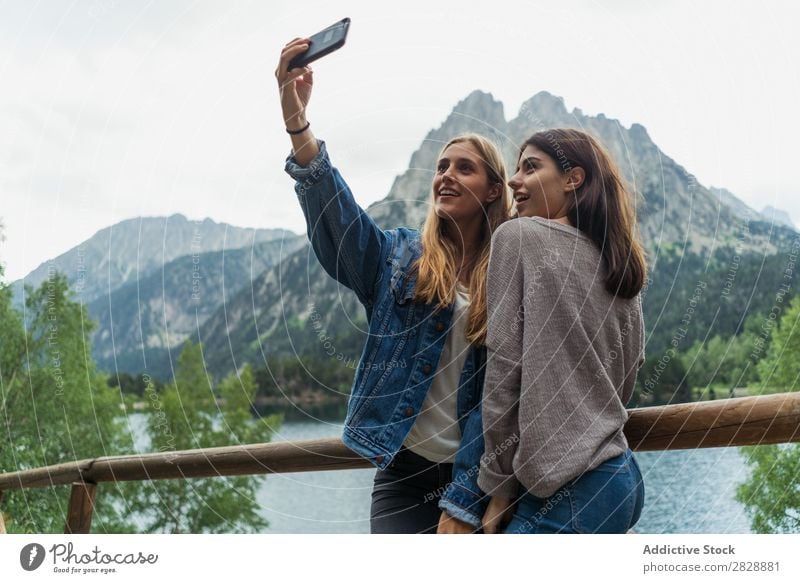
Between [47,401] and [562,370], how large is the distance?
13398 millimetres

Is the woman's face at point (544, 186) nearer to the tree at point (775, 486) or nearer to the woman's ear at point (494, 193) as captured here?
the woman's ear at point (494, 193)

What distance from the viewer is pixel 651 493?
24.9 ft

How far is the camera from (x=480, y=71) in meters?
2.11

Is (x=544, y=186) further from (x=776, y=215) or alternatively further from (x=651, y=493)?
(x=651, y=493)

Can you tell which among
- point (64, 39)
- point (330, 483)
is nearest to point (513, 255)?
point (64, 39)

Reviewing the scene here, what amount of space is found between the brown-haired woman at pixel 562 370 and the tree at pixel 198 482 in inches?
534

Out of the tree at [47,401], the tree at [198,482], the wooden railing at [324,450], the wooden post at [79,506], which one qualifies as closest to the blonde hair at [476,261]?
the wooden railing at [324,450]

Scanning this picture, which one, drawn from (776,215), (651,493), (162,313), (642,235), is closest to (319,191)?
(642,235)

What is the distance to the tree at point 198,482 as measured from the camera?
16.5m

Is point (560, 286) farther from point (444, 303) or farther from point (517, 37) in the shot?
point (517, 37)

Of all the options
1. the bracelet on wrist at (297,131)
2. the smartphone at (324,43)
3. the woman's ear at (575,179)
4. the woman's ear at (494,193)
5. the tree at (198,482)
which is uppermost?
the smartphone at (324,43)

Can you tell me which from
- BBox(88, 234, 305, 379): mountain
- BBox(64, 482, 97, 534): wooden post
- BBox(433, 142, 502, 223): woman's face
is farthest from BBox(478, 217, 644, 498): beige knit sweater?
BBox(88, 234, 305, 379): mountain
